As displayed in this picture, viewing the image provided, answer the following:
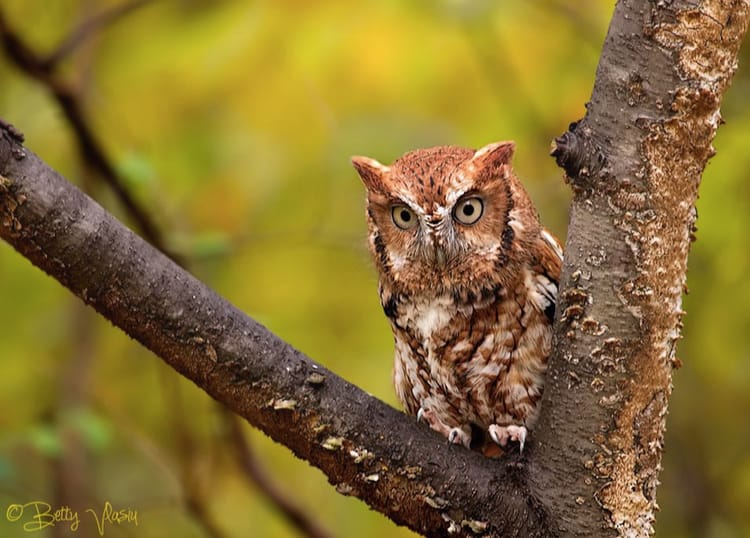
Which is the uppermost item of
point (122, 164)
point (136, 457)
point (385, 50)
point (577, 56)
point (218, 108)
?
point (577, 56)

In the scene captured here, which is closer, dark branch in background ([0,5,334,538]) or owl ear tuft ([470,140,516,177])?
owl ear tuft ([470,140,516,177])

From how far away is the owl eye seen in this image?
2.55m

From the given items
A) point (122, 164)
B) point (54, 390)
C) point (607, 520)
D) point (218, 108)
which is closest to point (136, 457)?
point (54, 390)

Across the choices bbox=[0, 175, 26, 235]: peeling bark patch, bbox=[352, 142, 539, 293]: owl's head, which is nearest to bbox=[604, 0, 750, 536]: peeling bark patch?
bbox=[352, 142, 539, 293]: owl's head

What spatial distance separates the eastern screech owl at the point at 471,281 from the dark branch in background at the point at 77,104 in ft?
2.48

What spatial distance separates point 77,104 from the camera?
288 cm

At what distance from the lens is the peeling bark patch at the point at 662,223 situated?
176 centimetres

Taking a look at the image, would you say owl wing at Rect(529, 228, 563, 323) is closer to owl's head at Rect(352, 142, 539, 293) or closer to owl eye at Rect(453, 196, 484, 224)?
owl's head at Rect(352, 142, 539, 293)

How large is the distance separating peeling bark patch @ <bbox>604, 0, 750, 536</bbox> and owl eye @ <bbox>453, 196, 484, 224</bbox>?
77cm

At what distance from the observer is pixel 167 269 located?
1.79 m

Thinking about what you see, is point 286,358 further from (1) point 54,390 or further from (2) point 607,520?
(1) point 54,390

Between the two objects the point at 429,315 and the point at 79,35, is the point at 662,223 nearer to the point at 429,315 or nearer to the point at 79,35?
the point at 429,315

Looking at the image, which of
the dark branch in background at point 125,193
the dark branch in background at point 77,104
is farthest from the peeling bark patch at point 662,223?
the dark branch in background at point 77,104

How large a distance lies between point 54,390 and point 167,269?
2.48 meters
